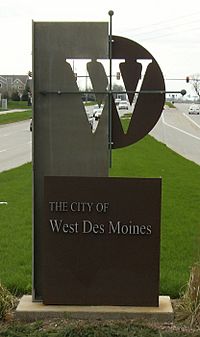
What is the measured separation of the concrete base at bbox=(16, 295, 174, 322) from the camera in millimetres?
5449

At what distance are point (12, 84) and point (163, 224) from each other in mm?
136810

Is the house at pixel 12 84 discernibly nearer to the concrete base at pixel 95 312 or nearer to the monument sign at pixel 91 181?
the monument sign at pixel 91 181

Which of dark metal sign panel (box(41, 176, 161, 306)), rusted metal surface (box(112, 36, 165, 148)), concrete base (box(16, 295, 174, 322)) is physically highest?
rusted metal surface (box(112, 36, 165, 148))

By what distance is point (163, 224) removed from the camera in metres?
9.89

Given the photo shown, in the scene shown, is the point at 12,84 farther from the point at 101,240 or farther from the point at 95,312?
the point at 95,312

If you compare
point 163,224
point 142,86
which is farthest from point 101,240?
point 163,224

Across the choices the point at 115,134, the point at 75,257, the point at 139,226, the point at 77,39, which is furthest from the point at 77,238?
the point at 77,39

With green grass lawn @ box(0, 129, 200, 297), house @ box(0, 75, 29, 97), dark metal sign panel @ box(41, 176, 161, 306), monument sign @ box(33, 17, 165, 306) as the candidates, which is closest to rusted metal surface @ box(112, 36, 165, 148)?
Result: monument sign @ box(33, 17, 165, 306)

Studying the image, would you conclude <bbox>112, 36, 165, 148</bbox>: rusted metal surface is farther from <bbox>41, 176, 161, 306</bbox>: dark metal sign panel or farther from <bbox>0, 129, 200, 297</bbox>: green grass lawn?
<bbox>0, 129, 200, 297</bbox>: green grass lawn

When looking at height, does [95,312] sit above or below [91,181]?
below

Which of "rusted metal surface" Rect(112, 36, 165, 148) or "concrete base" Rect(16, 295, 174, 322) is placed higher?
"rusted metal surface" Rect(112, 36, 165, 148)

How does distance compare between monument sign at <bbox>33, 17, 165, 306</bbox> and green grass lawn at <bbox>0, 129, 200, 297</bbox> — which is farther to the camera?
green grass lawn at <bbox>0, 129, 200, 297</bbox>

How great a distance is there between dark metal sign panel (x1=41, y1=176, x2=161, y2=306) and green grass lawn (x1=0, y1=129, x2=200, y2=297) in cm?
81

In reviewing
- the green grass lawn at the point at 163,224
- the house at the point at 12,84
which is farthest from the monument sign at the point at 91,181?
the house at the point at 12,84
